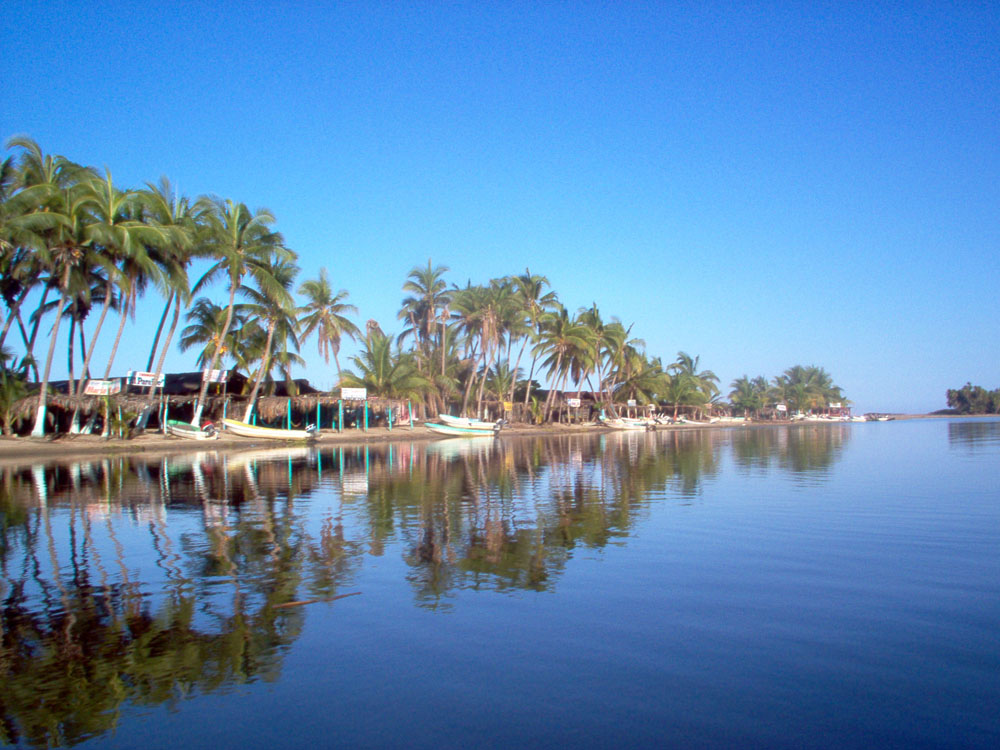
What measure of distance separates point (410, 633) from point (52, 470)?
2019 cm

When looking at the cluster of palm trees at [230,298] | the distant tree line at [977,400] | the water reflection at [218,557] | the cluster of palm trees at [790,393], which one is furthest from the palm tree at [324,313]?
the distant tree line at [977,400]

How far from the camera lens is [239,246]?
1406 inches

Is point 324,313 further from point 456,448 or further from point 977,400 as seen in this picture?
point 977,400

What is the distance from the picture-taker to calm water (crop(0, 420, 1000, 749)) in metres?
4.34

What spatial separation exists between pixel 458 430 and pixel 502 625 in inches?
1727

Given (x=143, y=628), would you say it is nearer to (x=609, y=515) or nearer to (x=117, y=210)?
(x=609, y=515)

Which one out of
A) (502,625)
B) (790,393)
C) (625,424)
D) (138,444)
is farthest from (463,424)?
(790,393)

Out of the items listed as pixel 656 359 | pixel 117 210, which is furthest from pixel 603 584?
pixel 656 359

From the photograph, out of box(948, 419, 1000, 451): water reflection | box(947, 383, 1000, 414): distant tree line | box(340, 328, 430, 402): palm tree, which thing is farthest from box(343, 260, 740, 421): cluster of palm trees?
box(947, 383, 1000, 414): distant tree line

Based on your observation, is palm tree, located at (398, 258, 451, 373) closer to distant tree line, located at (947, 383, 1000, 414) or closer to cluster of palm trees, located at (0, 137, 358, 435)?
cluster of palm trees, located at (0, 137, 358, 435)

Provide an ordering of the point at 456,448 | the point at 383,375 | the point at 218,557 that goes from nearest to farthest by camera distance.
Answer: the point at 218,557
the point at 456,448
the point at 383,375

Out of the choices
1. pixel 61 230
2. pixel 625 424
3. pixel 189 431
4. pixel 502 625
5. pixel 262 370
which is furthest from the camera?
pixel 625 424

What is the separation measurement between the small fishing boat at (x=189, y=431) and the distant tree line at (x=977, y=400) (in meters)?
157

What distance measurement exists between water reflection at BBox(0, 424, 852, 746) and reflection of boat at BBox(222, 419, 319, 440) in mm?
16297
